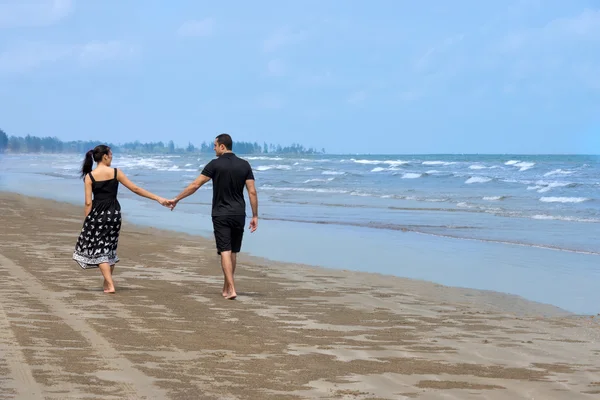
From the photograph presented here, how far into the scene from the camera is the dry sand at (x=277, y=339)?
18.0 ft

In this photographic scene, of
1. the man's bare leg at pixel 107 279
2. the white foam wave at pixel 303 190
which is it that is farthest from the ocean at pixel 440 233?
the man's bare leg at pixel 107 279

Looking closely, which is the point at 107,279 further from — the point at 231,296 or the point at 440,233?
the point at 440,233

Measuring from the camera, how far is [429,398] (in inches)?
208

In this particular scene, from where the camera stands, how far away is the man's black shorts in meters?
9.28

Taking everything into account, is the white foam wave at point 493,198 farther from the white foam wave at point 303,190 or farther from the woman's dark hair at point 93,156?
the woman's dark hair at point 93,156

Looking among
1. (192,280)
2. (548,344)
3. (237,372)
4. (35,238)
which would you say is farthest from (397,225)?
(237,372)

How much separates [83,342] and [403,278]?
5.84 meters

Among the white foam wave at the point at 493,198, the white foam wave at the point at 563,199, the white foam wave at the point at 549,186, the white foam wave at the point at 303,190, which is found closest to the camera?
the white foam wave at the point at 563,199

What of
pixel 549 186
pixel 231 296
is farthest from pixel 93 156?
pixel 549 186

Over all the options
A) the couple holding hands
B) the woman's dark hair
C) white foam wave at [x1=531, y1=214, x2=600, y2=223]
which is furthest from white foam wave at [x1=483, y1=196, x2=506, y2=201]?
the woman's dark hair

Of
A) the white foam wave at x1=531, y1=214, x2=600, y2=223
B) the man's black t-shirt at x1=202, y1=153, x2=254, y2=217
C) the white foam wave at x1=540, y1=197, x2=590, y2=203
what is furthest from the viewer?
the white foam wave at x1=540, y1=197, x2=590, y2=203

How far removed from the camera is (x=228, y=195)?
929cm

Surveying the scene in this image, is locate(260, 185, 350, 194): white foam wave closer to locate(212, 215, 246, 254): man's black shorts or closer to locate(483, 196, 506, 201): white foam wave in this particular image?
locate(483, 196, 506, 201): white foam wave

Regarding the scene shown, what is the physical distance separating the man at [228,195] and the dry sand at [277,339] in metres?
0.48
